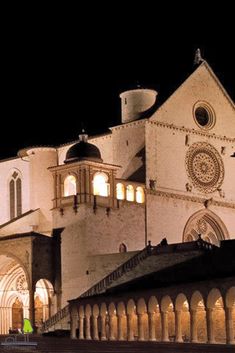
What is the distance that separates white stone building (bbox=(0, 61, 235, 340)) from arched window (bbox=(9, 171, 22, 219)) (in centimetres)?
8

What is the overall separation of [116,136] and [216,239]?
35.2 ft

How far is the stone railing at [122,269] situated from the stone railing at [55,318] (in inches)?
96.4

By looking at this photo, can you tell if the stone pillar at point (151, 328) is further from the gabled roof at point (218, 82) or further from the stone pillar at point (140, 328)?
the gabled roof at point (218, 82)

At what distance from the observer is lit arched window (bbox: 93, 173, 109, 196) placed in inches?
2739

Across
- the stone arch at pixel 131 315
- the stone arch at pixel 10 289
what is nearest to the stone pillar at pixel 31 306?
the stone arch at pixel 10 289

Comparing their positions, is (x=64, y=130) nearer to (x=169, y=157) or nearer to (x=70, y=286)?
(x=169, y=157)

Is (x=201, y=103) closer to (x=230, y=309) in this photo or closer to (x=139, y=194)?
(x=139, y=194)

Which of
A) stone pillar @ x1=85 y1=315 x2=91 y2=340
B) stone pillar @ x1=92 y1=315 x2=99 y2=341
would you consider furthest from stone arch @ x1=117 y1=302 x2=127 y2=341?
stone pillar @ x1=85 y1=315 x2=91 y2=340

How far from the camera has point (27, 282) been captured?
67.6 metres

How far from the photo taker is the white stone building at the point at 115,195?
67812 mm

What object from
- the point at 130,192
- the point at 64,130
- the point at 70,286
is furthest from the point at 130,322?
the point at 64,130

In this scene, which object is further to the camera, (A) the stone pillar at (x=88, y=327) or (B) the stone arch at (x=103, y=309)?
(A) the stone pillar at (x=88, y=327)

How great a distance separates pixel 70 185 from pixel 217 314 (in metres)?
21.4

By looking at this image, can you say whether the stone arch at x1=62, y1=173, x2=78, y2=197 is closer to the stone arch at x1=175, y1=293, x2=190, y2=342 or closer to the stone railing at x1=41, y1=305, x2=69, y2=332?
the stone railing at x1=41, y1=305, x2=69, y2=332
